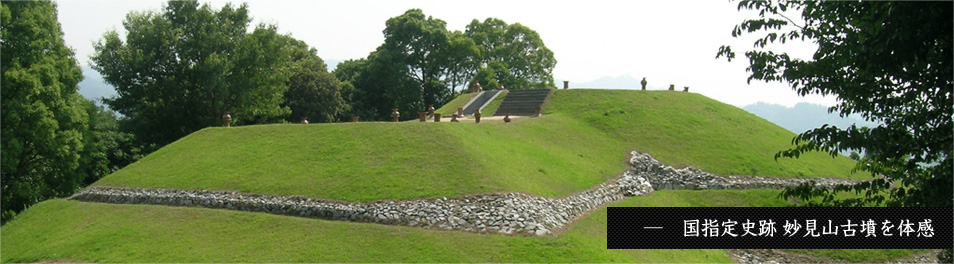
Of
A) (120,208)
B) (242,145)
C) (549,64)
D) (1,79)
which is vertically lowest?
(120,208)

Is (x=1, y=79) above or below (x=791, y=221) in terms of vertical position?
above

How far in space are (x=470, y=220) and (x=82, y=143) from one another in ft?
96.0

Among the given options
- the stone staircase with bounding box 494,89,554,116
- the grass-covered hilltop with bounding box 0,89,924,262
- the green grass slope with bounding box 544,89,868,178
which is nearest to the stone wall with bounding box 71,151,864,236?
the grass-covered hilltop with bounding box 0,89,924,262

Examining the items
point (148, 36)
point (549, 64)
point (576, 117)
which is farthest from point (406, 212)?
point (549, 64)

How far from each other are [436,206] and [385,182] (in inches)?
125

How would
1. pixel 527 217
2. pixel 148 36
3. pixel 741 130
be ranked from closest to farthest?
pixel 527 217, pixel 741 130, pixel 148 36

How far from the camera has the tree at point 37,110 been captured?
105ft

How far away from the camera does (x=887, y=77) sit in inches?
378

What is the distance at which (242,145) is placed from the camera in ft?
107

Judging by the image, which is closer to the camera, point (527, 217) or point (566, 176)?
point (527, 217)

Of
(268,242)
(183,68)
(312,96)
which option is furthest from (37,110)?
(312,96)

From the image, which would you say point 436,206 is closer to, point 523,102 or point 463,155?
point 463,155

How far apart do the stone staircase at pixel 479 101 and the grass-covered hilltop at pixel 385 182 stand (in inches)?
337

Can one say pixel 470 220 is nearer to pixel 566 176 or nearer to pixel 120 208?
pixel 566 176
